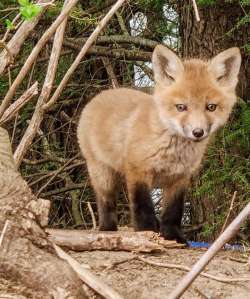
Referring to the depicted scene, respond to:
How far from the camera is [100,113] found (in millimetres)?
5648

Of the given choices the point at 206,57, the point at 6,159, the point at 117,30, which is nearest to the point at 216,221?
the point at 206,57

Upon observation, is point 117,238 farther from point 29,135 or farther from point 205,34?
point 205,34

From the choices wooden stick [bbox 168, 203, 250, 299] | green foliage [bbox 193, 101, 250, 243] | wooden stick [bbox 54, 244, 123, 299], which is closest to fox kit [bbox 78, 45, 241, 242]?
green foliage [bbox 193, 101, 250, 243]

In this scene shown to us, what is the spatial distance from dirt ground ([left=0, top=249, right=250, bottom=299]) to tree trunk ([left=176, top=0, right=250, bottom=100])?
3.32 m

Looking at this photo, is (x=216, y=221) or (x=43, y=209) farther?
(x=216, y=221)

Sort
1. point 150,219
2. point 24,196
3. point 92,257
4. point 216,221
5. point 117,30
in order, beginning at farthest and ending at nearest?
point 117,30
point 216,221
point 150,219
point 92,257
point 24,196

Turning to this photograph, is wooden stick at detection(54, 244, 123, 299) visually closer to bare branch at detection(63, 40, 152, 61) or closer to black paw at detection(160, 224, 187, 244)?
black paw at detection(160, 224, 187, 244)

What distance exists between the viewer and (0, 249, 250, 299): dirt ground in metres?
3.41

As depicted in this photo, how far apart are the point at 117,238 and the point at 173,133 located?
3.96ft

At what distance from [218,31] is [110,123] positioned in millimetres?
2070

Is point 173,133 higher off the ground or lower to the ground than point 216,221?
higher

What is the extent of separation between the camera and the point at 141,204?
16.1 feet

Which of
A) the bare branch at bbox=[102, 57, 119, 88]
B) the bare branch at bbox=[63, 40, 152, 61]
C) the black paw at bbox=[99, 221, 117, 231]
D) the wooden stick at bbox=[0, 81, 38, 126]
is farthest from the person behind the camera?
the bare branch at bbox=[102, 57, 119, 88]

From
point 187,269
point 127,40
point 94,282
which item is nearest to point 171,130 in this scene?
point 187,269
